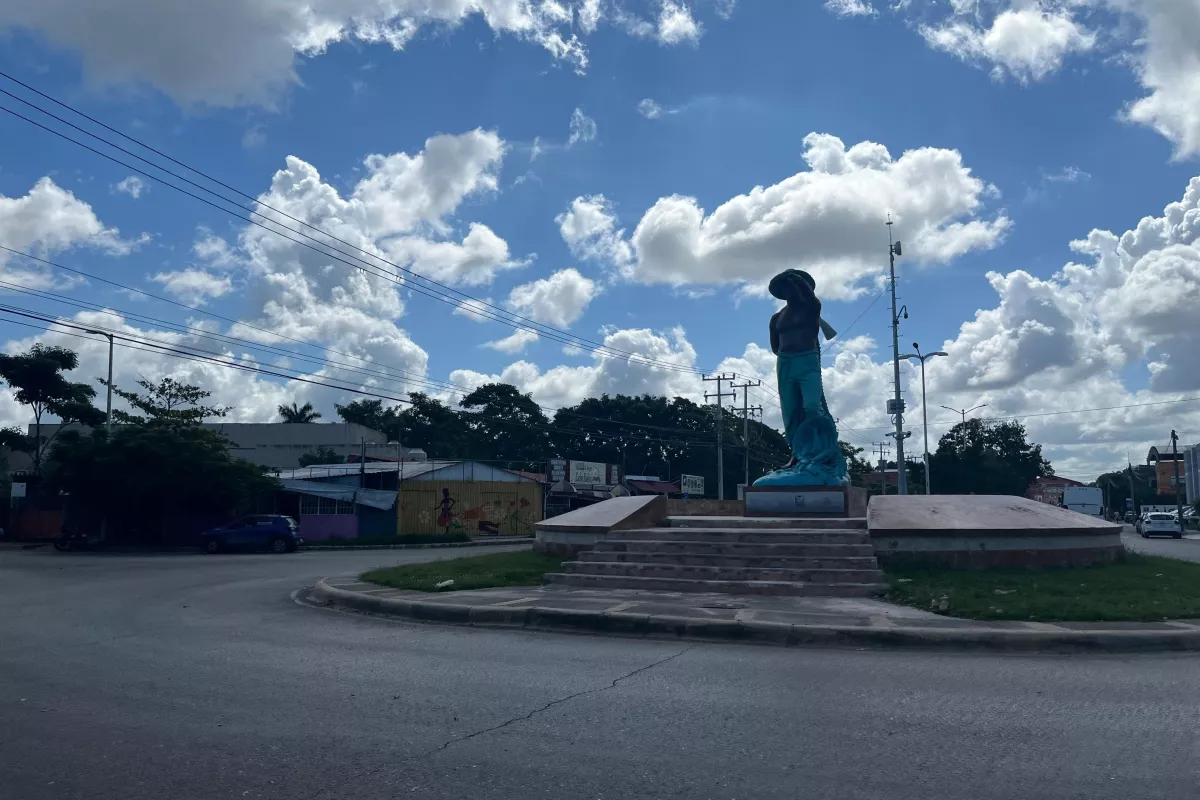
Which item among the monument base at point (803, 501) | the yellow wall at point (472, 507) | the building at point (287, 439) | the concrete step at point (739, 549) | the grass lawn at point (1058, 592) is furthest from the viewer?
the building at point (287, 439)

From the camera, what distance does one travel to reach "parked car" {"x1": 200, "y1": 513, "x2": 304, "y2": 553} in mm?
31828

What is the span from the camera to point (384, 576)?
16109 millimetres

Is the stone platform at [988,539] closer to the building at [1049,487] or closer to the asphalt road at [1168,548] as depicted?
the asphalt road at [1168,548]

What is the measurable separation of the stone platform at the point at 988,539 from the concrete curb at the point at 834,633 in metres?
4.53

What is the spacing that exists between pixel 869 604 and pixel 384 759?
27.4 feet

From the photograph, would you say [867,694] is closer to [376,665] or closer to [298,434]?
[376,665]

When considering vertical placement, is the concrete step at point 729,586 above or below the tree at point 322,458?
below

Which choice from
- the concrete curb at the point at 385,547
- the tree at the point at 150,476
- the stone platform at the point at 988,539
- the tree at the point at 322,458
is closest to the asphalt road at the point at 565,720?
the stone platform at the point at 988,539

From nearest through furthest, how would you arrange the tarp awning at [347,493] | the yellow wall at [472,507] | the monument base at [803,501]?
1. the monument base at [803,501]
2. the tarp awning at [347,493]
3. the yellow wall at [472,507]

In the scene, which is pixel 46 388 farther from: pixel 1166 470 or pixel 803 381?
pixel 1166 470

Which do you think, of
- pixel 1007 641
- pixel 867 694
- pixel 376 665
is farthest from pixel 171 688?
pixel 1007 641

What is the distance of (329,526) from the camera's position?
37812 mm

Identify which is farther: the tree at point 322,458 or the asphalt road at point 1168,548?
the tree at point 322,458

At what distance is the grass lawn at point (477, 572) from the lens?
14766mm
